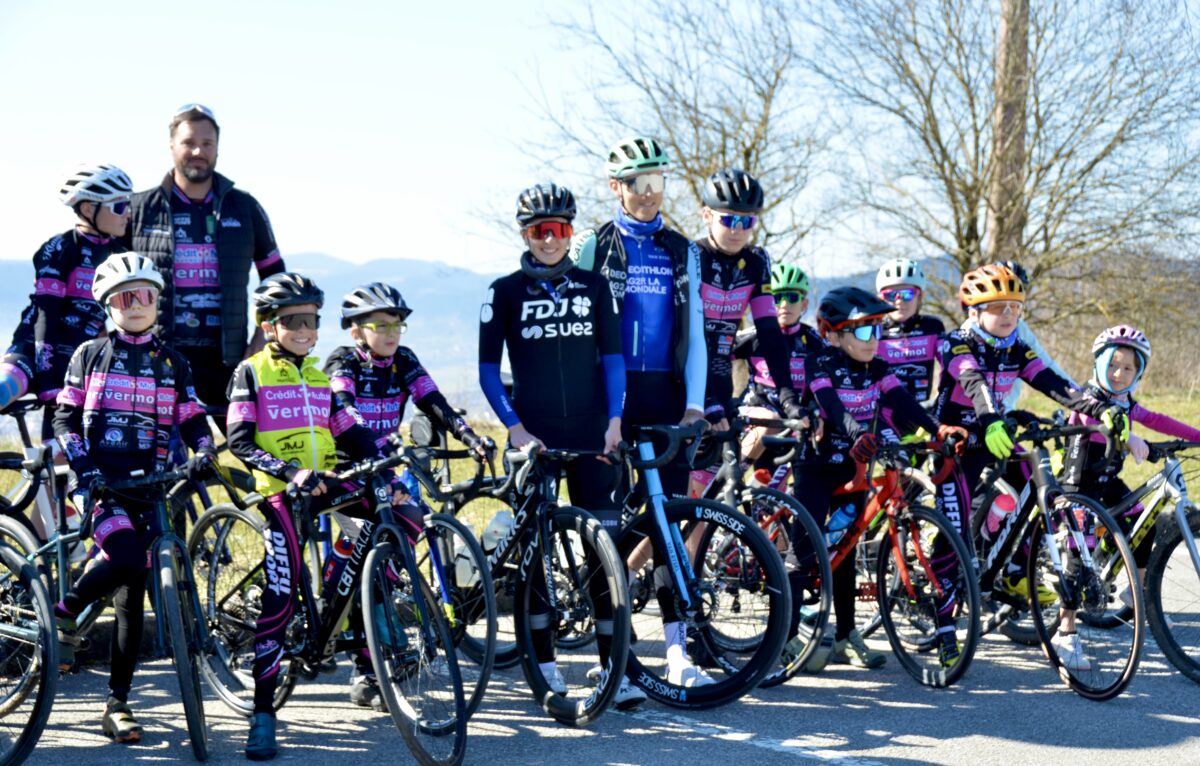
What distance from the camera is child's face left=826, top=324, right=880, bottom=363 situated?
6696 mm

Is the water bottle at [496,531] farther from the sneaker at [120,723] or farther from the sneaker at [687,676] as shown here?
the sneaker at [120,723]

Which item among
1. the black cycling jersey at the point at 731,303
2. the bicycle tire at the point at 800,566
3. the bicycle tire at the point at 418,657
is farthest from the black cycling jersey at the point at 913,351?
the bicycle tire at the point at 418,657

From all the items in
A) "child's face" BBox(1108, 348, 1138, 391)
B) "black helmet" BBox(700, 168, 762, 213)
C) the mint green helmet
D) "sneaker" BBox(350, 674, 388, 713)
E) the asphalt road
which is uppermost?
"black helmet" BBox(700, 168, 762, 213)

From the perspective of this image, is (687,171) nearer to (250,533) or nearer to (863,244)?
(863,244)

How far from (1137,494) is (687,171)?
46.3 ft

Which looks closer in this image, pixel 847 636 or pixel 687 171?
pixel 847 636

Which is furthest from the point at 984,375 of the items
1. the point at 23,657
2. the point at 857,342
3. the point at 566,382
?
the point at 23,657

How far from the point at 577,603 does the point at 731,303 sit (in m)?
1.97

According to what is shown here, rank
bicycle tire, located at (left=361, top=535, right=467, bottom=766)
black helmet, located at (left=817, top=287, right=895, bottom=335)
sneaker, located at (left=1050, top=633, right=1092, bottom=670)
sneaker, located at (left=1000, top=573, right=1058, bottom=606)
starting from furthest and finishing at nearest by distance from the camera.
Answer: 1. sneaker, located at (left=1000, top=573, right=1058, bottom=606)
2. black helmet, located at (left=817, top=287, right=895, bottom=335)
3. sneaker, located at (left=1050, top=633, right=1092, bottom=670)
4. bicycle tire, located at (left=361, top=535, right=467, bottom=766)

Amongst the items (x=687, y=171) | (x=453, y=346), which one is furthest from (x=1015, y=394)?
(x=453, y=346)

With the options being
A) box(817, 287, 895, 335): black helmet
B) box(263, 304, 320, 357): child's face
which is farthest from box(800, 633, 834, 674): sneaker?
box(263, 304, 320, 357): child's face

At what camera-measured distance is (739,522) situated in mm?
5711

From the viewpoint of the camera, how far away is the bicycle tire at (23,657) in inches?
191

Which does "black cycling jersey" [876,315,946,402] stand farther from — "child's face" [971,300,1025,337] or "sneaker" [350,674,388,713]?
"sneaker" [350,674,388,713]
